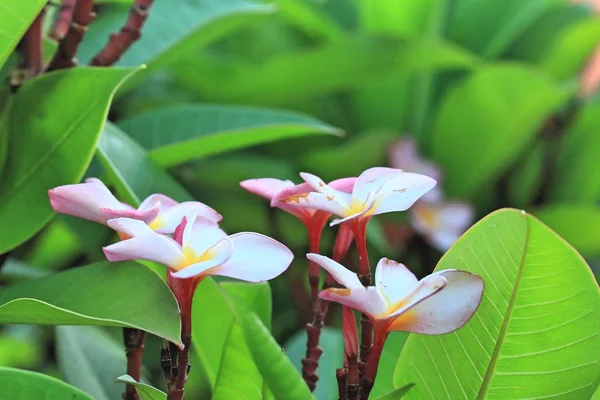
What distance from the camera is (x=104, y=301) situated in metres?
0.43

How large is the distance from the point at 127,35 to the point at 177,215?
23 centimetres

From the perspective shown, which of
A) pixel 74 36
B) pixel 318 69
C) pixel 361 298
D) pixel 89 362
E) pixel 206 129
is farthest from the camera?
pixel 318 69

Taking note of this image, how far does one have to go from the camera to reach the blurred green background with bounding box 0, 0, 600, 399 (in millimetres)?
1008

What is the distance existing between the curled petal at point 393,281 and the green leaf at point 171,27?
0.47 meters

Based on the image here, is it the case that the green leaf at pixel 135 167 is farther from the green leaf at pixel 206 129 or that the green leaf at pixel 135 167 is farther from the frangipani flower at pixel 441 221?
the frangipani flower at pixel 441 221

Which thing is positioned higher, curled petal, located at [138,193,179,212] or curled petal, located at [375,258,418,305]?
curled petal, located at [375,258,418,305]

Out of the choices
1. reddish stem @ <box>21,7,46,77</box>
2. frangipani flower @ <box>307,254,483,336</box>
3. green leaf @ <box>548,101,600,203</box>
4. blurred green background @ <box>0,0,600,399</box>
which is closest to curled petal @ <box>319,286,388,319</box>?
frangipani flower @ <box>307,254,483,336</box>

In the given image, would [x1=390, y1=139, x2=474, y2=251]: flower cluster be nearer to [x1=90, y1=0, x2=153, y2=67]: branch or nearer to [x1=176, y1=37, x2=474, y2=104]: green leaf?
[x1=176, y1=37, x2=474, y2=104]: green leaf

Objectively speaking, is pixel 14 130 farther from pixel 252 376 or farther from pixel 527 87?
pixel 527 87

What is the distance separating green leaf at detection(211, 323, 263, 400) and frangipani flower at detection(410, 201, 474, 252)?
73 centimetres

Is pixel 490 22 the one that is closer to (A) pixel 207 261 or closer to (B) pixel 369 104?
(B) pixel 369 104

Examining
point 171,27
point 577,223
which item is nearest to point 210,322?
point 171,27

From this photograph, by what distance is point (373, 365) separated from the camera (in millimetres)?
373

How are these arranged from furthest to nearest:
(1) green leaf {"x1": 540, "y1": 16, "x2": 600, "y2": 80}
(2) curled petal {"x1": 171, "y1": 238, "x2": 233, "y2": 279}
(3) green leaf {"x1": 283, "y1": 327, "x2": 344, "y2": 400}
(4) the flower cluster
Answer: (1) green leaf {"x1": 540, "y1": 16, "x2": 600, "y2": 80} < (4) the flower cluster < (3) green leaf {"x1": 283, "y1": 327, "x2": 344, "y2": 400} < (2) curled petal {"x1": 171, "y1": 238, "x2": 233, "y2": 279}
